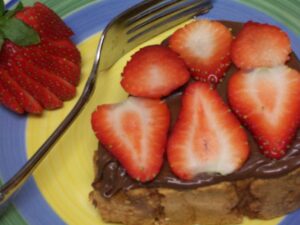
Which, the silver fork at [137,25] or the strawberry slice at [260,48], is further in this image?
the silver fork at [137,25]

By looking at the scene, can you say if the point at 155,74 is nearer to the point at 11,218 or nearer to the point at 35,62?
the point at 35,62

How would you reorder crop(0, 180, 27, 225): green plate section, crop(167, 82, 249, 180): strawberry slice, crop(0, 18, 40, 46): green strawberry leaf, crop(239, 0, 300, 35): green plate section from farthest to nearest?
crop(239, 0, 300, 35): green plate section, crop(0, 18, 40, 46): green strawberry leaf, crop(0, 180, 27, 225): green plate section, crop(167, 82, 249, 180): strawberry slice

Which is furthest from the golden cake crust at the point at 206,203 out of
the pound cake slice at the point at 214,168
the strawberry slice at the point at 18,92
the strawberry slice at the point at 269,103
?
the strawberry slice at the point at 18,92

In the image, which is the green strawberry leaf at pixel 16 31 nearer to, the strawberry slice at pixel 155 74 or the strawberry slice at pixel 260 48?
the strawberry slice at pixel 155 74

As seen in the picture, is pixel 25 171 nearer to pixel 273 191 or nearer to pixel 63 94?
pixel 63 94

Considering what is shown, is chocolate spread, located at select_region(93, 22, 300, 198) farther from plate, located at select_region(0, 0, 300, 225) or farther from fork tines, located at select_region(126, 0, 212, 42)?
Answer: fork tines, located at select_region(126, 0, 212, 42)

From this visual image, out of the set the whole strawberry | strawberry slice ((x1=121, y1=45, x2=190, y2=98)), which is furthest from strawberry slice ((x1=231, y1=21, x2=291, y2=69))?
the whole strawberry

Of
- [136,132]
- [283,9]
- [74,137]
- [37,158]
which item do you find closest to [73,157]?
[74,137]
